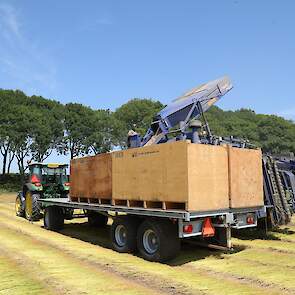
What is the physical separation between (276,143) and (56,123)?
22652mm

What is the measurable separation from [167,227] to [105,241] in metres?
3.59

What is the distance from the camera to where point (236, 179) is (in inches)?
342

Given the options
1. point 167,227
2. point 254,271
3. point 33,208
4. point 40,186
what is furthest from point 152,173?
point 40,186

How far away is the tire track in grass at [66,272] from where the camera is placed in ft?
20.2

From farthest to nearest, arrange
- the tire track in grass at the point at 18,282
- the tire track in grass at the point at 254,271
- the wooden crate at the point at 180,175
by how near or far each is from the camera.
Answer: the wooden crate at the point at 180,175 < the tire track in grass at the point at 254,271 < the tire track in grass at the point at 18,282

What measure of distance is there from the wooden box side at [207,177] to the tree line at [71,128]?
2884 centimetres

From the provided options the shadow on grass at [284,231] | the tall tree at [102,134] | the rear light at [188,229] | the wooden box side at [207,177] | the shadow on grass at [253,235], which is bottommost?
the shadow on grass at [253,235]

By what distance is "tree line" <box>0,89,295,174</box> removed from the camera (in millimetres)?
35312

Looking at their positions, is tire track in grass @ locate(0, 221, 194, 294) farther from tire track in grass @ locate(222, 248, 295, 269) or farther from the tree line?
the tree line

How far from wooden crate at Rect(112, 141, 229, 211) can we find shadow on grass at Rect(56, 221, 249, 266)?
124cm

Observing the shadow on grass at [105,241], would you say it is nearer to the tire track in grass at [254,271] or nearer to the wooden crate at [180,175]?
the tire track in grass at [254,271]

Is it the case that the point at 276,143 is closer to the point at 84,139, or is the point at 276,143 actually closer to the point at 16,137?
the point at 84,139

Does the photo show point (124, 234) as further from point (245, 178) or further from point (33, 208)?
point (33, 208)

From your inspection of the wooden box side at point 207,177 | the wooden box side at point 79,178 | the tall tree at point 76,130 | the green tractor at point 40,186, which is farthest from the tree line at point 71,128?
the wooden box side at point 207,177
